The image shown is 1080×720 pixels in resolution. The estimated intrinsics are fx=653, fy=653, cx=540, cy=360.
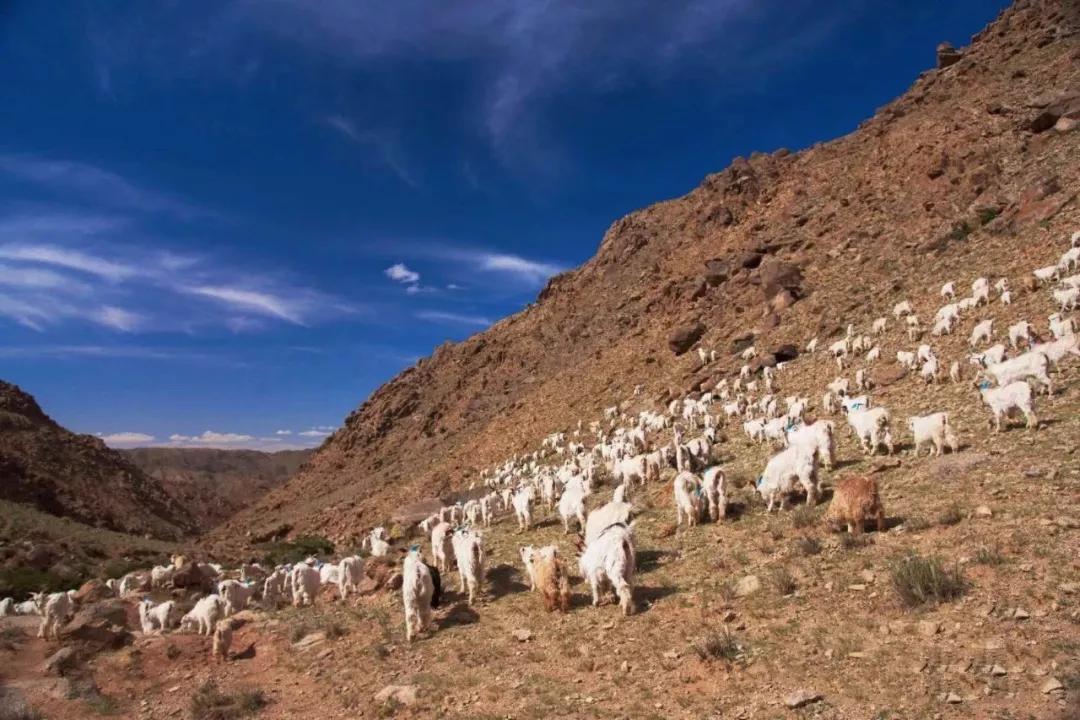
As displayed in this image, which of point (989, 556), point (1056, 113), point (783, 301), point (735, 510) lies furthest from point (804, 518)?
point (1056, 113)

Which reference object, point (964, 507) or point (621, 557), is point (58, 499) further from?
point (964, 507)

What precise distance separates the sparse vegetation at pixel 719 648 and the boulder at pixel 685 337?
3799 centimetres

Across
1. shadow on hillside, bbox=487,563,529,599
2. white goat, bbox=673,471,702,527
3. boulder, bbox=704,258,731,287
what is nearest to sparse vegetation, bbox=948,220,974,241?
boulder, bbox=704,258,731,287

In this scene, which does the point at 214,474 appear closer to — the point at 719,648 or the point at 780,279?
the point at 780,279

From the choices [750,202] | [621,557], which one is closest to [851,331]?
[621,557]

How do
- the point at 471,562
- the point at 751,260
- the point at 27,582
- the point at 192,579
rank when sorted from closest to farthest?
the point at 471,562 → the point at 192,579 → the point at 27,582 → the point at 751,260

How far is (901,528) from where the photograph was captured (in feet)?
31.1

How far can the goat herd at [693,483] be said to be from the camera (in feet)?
35.0

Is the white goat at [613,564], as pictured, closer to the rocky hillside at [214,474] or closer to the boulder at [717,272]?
the boulder at [717,272]

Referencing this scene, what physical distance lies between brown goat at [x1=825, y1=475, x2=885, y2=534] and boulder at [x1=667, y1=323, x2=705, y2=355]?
35.0 metres

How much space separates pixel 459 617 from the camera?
37.8 ft

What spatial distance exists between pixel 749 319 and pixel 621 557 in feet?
112

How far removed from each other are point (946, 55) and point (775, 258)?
101 ft

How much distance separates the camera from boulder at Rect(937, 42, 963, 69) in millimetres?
57562
